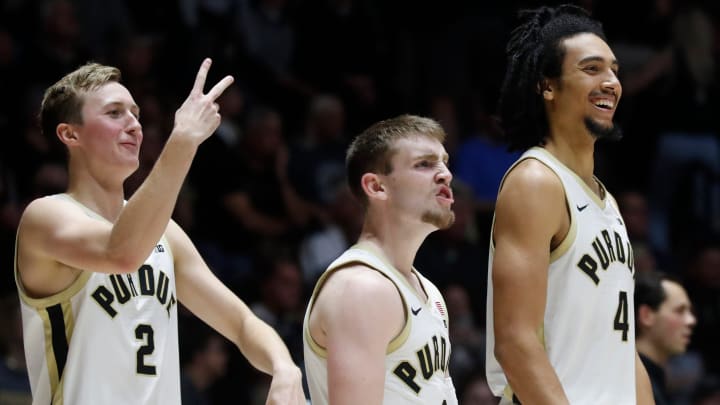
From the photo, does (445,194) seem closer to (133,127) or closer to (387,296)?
(387,296)

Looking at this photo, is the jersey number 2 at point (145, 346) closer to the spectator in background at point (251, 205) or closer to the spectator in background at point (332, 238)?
the spectator in background at point (251, 205)

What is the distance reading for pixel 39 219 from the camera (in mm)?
4766

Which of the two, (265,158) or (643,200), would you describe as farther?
(643,200)

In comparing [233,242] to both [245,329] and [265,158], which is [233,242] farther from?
[245,329]

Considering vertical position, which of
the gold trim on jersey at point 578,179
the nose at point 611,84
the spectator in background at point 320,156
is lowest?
the gold trim on jersey at point 578,179

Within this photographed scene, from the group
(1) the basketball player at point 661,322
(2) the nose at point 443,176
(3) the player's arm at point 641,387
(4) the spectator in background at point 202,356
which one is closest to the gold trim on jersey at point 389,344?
(2) the nose at point 443,176

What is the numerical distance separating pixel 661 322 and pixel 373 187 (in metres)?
3.00

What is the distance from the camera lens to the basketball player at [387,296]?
4.51 meters

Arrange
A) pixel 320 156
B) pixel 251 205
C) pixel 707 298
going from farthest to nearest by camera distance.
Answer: pixel 707 298 < pixel 320 156 < pixel 251 205

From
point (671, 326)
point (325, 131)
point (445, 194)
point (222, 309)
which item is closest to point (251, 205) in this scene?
point (325, 131)

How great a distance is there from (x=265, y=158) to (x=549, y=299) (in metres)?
5.02

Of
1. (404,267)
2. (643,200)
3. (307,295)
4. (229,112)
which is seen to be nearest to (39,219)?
(404,267)

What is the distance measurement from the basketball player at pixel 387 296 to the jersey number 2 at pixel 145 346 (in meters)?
0.55

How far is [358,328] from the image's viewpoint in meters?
4.53
